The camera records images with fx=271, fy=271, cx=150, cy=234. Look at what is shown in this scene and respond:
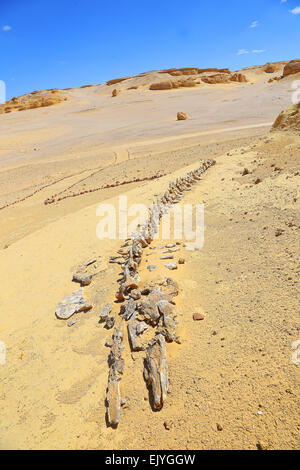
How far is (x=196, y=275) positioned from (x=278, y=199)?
3.25 m

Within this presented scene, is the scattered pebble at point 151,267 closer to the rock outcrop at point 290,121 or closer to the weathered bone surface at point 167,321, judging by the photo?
the weathered bone surface at point 167,321

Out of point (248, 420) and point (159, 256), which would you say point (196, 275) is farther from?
point (248, 420)

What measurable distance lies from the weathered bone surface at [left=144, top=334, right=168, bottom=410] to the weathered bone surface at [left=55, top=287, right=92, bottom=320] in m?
1.66

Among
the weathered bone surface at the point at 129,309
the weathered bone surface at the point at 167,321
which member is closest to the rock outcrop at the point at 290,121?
the weathered bone surface at the point at 167,321

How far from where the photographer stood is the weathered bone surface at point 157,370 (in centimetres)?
296

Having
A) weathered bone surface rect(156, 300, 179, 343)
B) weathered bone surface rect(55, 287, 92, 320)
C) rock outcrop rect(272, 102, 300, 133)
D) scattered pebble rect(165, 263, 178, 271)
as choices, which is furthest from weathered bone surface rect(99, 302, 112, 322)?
rock outcrop rect(272, 102, 300, 133)

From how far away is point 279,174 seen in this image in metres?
7.74

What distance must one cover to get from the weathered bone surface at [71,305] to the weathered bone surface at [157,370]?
1.66 metres

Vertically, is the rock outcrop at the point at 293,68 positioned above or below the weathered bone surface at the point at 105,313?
above

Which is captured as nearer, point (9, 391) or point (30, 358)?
point (9, 391)

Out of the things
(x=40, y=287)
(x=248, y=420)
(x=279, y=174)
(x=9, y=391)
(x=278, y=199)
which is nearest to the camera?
(x=248, y=420)

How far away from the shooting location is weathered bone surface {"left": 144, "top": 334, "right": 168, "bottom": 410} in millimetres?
2965

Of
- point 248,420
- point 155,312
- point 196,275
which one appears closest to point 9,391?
point 155,312

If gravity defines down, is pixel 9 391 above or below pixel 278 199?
below
